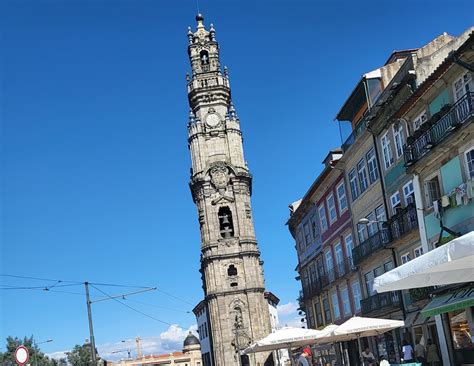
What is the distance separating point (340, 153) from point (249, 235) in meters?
33.0

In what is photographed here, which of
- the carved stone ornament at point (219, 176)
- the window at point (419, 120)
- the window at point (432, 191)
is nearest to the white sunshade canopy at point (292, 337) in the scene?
the window at point (432, 191)

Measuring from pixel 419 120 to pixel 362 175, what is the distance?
730 cm

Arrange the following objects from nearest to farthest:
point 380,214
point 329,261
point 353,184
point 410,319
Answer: point 410,319, point 380,214, point 353,184, point 329,261

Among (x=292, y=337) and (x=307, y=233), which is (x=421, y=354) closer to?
(x=292, y=337)

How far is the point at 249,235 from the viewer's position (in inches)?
2650

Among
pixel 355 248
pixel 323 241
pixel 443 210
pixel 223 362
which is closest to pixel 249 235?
pixel 223 362

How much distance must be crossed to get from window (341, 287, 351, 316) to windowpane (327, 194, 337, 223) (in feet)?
11.9

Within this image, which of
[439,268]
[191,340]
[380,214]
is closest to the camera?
[439,268]

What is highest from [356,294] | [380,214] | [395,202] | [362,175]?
[362,175]

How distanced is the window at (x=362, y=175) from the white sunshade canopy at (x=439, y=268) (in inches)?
784

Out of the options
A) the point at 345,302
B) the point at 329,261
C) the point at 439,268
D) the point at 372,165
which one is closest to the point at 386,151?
the point at 372,165

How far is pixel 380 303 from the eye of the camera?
28.7 m

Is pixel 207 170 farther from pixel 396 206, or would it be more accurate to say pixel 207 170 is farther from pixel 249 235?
pixel 396 206

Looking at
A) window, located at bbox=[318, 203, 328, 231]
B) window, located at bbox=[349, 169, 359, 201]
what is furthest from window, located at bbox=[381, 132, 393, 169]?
window, located at bbox=[318, 203, 328, 231]
